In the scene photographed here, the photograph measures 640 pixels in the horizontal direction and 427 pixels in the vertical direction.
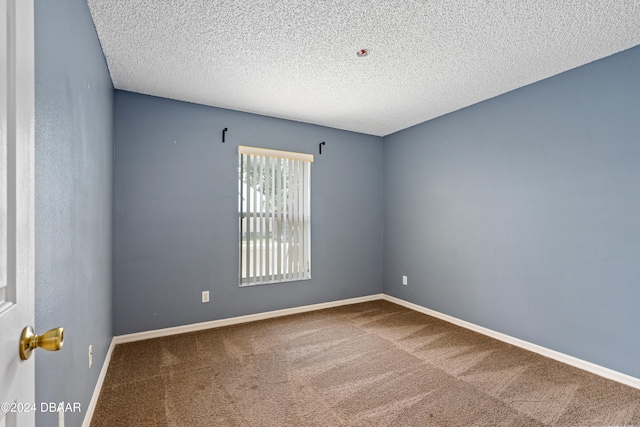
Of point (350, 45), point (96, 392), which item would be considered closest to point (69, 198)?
point (96, 392)

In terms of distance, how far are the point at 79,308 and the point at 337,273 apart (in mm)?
3054

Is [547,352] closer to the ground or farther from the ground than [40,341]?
closer to the ground

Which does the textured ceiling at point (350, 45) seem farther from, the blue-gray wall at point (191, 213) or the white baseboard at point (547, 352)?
the white baseboard at point (547, 352)

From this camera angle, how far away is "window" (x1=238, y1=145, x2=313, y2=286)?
3.56 m

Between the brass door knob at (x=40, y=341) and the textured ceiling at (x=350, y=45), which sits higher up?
the textured ceiling at (x=350, y=45)

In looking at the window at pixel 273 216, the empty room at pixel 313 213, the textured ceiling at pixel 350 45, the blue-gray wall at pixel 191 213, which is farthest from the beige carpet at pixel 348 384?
the textured ceiling at pixel 350 45

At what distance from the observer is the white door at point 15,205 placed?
1.94 feet

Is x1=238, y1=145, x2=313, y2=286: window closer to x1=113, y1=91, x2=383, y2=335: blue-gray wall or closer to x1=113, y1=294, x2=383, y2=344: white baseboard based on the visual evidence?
x1=113, y1=91, x2=383, y2=335: blue-gray wall

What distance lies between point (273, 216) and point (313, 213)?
0.59 m

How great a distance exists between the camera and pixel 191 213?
3.29 meters

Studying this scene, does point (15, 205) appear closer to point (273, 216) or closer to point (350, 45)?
point (350, 45)

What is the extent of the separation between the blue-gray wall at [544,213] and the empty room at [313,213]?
2 centimetres

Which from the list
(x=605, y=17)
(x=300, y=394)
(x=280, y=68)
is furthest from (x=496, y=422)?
(x=280, y=68)

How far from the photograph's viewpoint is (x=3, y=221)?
589mm
